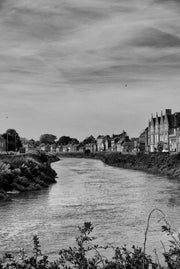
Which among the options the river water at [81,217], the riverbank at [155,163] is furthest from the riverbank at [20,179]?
the riverbank at [155,163]

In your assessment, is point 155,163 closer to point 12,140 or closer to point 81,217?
point 81,217

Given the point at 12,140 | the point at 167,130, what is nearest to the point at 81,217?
the point at 167,130

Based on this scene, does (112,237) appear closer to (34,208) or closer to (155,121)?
(34,208)

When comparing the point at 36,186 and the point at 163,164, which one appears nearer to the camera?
the point at 36,186

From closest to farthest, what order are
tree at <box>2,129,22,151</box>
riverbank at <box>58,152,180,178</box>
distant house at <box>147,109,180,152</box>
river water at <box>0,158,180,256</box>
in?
river water at <box>0,158,180,256</box>, riverbank at <box>58,152,180,178</box>, distant house at <box>147,109,180,152</box>, tree at <box>2,129,22,151</box>

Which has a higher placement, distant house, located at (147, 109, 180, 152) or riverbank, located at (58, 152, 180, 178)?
distant house, located at (147, 109, 180, 152)

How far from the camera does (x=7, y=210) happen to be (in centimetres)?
2794

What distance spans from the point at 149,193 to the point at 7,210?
558 inches

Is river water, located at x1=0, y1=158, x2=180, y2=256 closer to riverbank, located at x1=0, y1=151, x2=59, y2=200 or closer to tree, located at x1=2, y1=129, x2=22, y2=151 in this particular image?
riverbank, located at x1=0, y1=151, x2=59, y2=200

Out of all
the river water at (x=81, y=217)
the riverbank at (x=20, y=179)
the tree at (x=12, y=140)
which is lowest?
the river water at (x=81, y=217)

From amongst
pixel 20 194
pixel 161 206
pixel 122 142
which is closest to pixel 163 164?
pixel 20 194

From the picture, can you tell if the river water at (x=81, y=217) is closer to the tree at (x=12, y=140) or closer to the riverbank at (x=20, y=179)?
the riverbank at (x=20, y=179)

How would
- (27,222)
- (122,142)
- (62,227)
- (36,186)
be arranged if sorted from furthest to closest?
(122,142), (36,186), (27,222), (62,227)

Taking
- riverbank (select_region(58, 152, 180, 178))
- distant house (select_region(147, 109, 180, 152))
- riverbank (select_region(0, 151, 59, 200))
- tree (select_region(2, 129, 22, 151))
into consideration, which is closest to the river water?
riverbank (select_region(0, 151, 59, 200))
